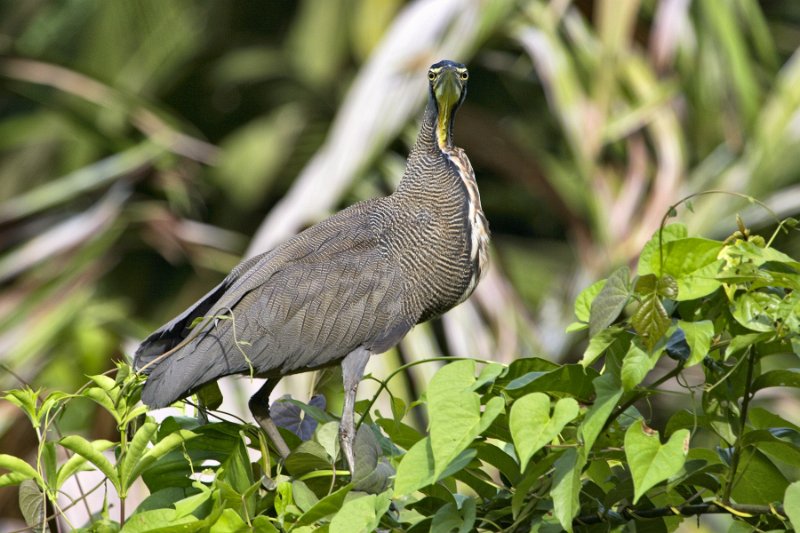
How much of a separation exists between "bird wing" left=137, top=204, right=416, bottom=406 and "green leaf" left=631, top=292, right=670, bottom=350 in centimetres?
78

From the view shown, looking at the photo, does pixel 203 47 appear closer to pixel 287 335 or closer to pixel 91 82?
pixel 91 82

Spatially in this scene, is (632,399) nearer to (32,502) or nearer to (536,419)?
(536,419)

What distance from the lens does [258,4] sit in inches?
232

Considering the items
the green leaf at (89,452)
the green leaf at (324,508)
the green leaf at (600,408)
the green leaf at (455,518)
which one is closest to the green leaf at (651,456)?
the green leaf at (600,408)

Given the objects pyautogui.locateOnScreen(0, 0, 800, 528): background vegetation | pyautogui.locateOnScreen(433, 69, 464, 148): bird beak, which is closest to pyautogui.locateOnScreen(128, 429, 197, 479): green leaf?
pyautogui.locateOnScreen(433, 69, 464, 148): bird beak

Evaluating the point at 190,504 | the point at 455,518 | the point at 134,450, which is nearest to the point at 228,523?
the point at 190,504

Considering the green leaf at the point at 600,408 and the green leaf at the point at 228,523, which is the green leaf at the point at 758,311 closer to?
the green leaf at the point at 600,408

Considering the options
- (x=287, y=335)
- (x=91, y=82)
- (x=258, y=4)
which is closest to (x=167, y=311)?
(x=91, y=82)

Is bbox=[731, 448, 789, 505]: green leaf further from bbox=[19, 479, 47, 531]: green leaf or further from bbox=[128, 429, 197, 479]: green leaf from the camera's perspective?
bbox=[19, 479, 47, 531]: green leaf

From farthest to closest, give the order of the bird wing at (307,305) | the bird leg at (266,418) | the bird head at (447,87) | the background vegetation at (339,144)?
the background vegetation at (339,144) → the bird head at (447,87) → the bird wing at (307,305) → the bird leg at (266,418)

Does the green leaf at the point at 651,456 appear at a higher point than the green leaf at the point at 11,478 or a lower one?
lower

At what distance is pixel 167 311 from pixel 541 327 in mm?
1691

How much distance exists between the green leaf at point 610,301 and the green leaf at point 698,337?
69 millimetres

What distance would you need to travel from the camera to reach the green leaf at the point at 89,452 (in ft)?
4.77
